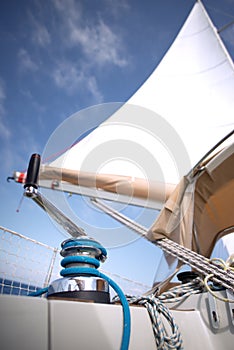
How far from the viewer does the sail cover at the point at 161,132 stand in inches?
A: 103

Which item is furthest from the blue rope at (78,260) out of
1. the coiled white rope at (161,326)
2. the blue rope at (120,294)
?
the coiled white rope at (161,326)

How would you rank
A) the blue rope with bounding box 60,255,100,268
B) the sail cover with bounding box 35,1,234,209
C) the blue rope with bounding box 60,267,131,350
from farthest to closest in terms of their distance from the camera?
the sail cover with bounding box 35,1,234,209 → the blue rope with bounding box 60,255,100,268 → the blue rope with bounding box 60,267,131,350

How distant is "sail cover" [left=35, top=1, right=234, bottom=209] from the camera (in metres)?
2.61

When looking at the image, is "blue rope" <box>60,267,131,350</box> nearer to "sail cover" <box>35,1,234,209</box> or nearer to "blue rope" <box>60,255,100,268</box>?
"blue rope" <box>60,255,100,268</box>

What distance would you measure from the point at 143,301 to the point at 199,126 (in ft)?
11.1

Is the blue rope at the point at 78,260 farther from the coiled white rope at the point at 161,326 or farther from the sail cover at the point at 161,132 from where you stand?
the sail cover at the point at 161,132

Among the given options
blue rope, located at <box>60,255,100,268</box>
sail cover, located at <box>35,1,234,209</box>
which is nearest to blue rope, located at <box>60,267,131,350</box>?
blue rope, located at <box>60,255,100,268</box>

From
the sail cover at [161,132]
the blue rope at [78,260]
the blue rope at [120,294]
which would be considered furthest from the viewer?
the sail cover at [161,132]

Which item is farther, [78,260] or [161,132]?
[161,132]

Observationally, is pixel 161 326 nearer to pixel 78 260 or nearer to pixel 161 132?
pixel 78 260

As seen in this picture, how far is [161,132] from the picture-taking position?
360 cm

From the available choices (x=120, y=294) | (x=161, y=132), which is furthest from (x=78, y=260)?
(x=161, y=132)

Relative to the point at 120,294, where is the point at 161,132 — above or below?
above

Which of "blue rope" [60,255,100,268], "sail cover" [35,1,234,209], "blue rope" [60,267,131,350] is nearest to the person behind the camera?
"blue rope" [60,267,131,350]
